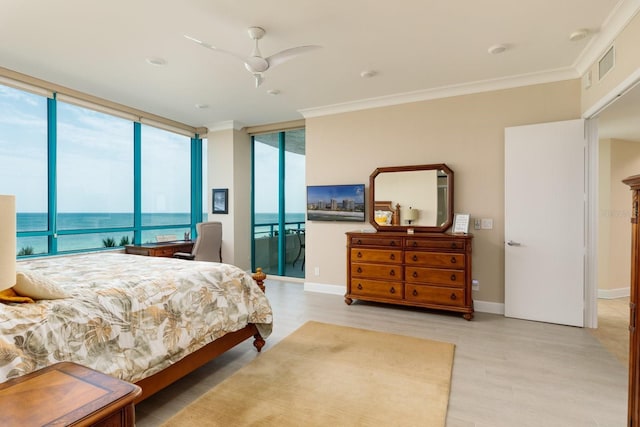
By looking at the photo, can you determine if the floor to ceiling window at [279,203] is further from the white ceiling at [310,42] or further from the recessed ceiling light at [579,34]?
the recessed ceiling light at [579,34]

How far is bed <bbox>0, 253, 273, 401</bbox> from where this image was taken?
1.50 meters

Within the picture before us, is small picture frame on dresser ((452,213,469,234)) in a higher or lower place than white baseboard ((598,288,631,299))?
higher

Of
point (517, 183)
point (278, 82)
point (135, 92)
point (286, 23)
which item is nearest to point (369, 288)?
point (517, 183)

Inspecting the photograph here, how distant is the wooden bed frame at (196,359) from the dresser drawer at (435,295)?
6.51 feet

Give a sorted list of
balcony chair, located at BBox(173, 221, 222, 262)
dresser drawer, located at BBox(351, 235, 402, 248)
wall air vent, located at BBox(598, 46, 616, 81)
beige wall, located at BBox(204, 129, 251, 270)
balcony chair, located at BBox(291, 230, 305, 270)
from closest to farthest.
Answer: wall air vent, located at BBox(598, 46, 616, 81), dresser drawer, located at BBox(351, 235, 402, 248), balcony chair, located at BBox(173, 221, 222, 262), beige wall, located at BBox(204, 129, 251, 270), balcony chair, located at BBox(291, 230, 305, 270)

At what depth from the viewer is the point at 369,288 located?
4.27 m

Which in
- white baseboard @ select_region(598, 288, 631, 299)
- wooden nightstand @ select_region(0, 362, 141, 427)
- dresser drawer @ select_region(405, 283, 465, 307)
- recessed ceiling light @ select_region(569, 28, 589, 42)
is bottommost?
white baseboard @ select_region(598, 288, 631, 299)

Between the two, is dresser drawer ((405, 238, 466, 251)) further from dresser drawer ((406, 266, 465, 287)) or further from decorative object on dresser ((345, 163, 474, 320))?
dresser drawer ((406, 266, 465, 287))

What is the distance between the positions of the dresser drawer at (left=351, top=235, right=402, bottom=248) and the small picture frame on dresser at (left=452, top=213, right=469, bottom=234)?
0.74 m

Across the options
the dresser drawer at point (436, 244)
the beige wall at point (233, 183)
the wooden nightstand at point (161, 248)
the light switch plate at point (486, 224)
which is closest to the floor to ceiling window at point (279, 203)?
the beige wall at point (233, 183)

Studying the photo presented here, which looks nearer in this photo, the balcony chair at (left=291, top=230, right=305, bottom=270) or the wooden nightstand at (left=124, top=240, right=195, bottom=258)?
the wooden nightstand at (left=124, top=240, right=195, bottom=258)

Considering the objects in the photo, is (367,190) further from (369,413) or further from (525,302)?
(369,413)

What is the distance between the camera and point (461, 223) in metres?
4.05

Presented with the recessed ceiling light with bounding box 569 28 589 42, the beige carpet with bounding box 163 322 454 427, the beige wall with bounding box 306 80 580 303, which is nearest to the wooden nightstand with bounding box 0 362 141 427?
the beige carpet with bounding box 163 322 454 427
